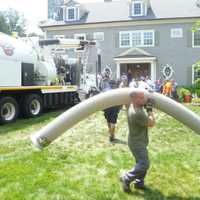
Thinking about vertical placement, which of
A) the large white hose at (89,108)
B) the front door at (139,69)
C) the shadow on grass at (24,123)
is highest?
the front door at (139,69)

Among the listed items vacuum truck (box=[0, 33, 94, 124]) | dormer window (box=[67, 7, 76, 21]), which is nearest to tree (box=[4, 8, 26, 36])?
dormer window (box=[67, 7, 76, 21])

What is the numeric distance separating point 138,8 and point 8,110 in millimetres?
24271

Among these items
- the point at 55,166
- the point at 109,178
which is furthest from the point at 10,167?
the point at 109,178

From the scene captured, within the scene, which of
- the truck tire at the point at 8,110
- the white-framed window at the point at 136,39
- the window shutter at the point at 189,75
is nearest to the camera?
the truck tire at the point at 8,110

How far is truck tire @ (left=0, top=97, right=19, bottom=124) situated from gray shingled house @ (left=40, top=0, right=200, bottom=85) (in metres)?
21.1

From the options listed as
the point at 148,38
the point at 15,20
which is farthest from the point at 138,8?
the point at 15,20

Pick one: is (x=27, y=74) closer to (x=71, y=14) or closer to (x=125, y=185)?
(x=125, y=185)

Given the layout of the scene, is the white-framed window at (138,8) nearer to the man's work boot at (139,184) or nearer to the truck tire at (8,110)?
the truck tire at (8,110)

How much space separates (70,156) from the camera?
9.00m

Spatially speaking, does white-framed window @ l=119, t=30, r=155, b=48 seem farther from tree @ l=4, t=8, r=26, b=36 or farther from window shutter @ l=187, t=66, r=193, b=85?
tree @ l=4, t=8, r=26, b=36

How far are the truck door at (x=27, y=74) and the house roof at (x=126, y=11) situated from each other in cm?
2064

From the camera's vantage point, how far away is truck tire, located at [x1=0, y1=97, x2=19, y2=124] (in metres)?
14.0

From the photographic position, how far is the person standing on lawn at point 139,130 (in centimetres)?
629

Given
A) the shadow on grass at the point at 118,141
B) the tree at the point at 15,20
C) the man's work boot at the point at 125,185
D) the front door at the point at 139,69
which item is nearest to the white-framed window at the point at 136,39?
the front door at the point at 139,69
